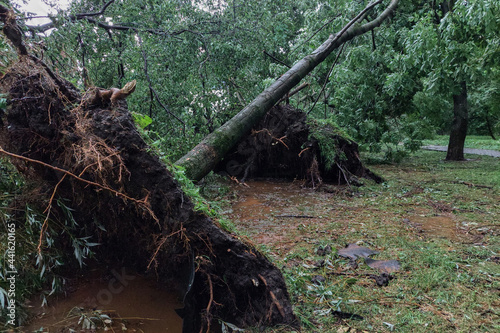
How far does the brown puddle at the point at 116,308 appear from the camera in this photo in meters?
1.83

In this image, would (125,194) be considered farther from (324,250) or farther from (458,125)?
(458,125)

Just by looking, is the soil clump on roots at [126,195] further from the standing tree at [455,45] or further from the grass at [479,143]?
the grass at [479,143]

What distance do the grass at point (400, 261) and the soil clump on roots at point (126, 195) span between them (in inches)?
14.4

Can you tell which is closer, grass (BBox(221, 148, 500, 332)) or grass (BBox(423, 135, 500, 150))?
grass (BBox(221, 148, 500, 332))

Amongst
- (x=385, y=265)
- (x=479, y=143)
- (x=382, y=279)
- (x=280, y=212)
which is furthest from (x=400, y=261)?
(x=479, y=143)

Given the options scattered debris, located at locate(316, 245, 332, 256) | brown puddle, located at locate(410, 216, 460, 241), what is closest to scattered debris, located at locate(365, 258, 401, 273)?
scattered debris, located at locate(316, 245, 332, 256)

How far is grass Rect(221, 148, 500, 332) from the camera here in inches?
84.6

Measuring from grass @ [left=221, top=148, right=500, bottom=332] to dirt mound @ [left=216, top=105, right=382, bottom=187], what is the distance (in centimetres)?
112

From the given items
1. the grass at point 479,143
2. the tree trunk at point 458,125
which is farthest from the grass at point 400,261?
the grass at point 479,143

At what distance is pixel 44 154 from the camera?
2113mm

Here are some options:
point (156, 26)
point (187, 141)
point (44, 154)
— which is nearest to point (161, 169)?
point (44, 154)

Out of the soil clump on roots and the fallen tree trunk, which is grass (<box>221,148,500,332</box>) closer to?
the soil clump on roots

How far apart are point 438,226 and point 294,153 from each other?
385 centimetres

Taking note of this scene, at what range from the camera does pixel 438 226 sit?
418cm
